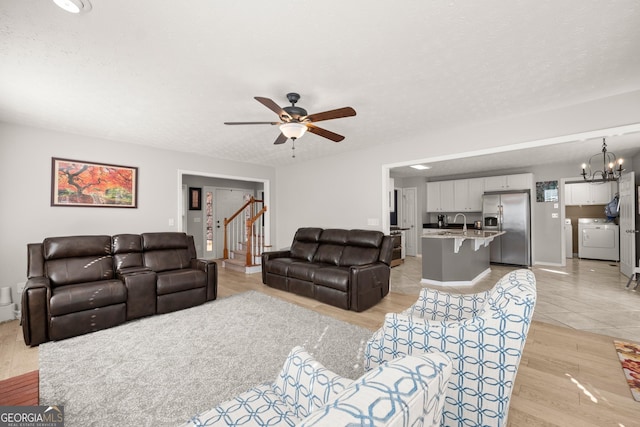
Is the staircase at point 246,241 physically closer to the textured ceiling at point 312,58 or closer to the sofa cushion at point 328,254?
the sofa cushion at point 328,254

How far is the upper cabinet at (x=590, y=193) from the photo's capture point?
23.1 ft

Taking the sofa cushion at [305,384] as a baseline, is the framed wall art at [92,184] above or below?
above

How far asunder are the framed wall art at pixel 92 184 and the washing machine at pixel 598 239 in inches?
400

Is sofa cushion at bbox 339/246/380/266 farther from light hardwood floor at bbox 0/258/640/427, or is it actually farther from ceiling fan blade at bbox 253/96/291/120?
ceiling fan blade at bbox 253/96/291/120

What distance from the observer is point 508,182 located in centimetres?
679

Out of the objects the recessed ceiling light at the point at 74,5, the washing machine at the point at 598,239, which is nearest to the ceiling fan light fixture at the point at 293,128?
the recessed ceiling light at the point at 74,5

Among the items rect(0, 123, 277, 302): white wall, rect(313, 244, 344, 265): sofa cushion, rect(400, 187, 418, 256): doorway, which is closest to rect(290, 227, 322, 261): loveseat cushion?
rect(313, 244, 344, 265): sofa cushion

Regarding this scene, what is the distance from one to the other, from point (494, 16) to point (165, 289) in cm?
411

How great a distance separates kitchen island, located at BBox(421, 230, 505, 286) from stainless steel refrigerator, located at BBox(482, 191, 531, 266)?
2052 mm

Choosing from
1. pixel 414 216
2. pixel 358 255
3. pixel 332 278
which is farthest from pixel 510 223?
pixel 332 278

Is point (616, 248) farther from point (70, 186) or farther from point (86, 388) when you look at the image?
point (70, 186)

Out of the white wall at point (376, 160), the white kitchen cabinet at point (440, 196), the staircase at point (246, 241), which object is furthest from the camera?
the white kitchen cabinet at point (440, 196)

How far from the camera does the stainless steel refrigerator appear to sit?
20.9ft

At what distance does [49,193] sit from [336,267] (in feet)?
13.4
